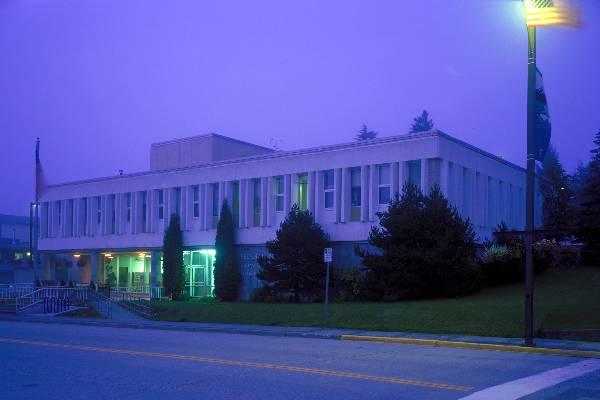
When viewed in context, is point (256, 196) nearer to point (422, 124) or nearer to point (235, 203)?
point (235, 203)

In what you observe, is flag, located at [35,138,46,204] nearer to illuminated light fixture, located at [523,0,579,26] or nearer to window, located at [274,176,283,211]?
window, located at [274,176,283,211]

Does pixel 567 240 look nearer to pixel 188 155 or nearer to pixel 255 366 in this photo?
pixel 188 155

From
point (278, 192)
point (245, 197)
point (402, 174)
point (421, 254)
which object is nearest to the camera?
point (421, 254)

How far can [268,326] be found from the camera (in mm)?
25453

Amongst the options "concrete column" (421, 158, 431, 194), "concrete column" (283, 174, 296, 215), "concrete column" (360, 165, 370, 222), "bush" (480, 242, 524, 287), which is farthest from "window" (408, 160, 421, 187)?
"concrete column" (283, 174, 296, 215)

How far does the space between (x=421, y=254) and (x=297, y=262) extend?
739 centimetres

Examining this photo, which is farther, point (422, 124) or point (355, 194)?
point (422, 124)

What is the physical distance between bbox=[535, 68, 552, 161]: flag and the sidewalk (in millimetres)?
5110

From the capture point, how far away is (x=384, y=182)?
33344 mm

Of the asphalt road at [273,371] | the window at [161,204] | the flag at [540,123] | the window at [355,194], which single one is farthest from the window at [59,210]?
the flag at [540,123]

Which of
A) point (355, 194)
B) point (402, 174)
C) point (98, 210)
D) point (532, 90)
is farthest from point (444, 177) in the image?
point (98, 210)

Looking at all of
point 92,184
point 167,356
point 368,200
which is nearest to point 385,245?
point 368,200

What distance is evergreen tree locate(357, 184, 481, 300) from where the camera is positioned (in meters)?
27.2

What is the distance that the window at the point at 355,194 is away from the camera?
113 ft
